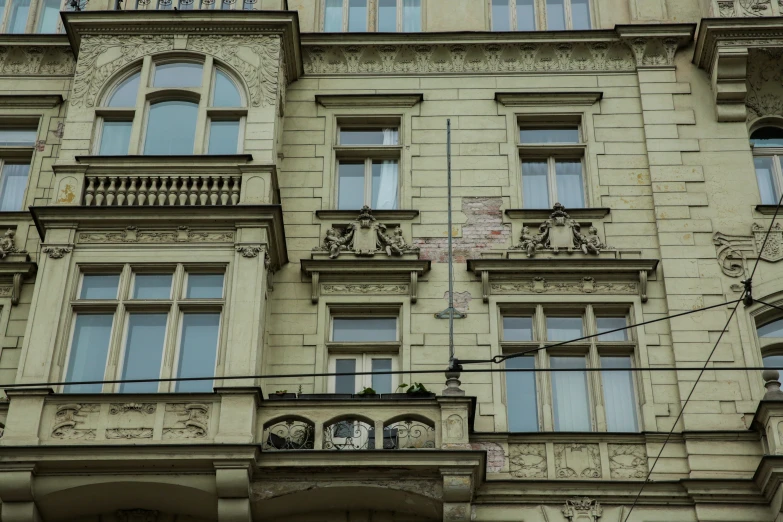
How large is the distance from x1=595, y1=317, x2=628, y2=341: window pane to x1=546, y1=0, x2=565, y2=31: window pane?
697 cm

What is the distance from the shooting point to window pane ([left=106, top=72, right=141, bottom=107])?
23.5 m

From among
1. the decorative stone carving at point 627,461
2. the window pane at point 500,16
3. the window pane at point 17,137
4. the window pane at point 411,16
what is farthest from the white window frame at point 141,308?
the window pane at point 500,16

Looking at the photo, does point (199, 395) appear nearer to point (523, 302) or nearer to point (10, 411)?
point (10, 411)

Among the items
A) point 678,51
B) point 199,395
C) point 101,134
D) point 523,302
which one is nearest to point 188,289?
point 199,395

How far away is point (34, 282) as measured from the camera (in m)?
22.6

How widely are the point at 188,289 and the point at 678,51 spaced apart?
37.0 feet

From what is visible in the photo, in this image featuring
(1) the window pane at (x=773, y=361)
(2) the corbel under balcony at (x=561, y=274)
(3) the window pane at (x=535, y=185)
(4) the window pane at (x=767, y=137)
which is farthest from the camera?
(4) the window pane at (x=767, y=137)

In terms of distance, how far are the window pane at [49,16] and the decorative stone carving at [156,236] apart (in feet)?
22.0

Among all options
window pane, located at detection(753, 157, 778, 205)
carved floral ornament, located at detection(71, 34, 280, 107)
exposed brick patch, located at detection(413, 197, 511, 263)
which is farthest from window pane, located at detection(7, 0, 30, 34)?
window pane, located at detection(753, 157, 778, 205)

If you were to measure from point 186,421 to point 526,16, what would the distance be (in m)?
12.0

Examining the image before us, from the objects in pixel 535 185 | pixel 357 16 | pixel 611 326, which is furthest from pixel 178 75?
pixel 611 326

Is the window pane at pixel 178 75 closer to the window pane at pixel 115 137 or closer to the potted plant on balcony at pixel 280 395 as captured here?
the window pane at pixel 115 137

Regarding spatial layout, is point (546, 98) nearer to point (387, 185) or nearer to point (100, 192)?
point (387, 185)

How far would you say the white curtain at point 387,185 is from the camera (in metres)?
23.9
